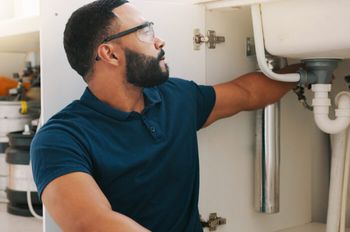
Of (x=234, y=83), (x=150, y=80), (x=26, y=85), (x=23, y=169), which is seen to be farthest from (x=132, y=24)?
(x=26, y=85)

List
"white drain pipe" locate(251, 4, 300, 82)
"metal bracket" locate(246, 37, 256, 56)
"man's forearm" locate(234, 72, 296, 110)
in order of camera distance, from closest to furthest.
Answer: "white drain pipe" locate(251, 4, 300, 82)
"man's forearm" locate(234, 72, 296, 110)
"metal bracket" locate(246, 37, 256, 56)

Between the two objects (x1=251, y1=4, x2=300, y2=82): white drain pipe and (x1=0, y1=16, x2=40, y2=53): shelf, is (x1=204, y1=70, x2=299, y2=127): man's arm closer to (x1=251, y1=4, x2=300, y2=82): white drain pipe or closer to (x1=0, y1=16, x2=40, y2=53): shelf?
(x1=251, y1=4, x2=300, y2=82): white drain pipe

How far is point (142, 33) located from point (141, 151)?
0.24m

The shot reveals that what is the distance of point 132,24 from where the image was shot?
44.6 inches

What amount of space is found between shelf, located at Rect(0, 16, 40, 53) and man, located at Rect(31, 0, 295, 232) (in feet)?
0.82

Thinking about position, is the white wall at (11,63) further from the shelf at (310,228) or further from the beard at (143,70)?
the shelf at (310,228)

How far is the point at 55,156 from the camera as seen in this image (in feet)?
3.18

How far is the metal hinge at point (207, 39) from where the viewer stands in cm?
131

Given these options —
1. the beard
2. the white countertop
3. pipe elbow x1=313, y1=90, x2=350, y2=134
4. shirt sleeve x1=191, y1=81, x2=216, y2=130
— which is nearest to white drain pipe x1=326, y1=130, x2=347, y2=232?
pipe elbow x1=313, y1=90, x2=350, y2=134

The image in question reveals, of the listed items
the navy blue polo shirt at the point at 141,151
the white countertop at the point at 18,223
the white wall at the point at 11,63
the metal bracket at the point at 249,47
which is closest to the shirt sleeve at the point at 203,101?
the navy blue polo shirt at the point at 141,151

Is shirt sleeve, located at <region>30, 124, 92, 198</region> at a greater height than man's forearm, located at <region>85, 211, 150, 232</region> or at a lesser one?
greater

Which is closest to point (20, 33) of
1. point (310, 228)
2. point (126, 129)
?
point (126, 129)

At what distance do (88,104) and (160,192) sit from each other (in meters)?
0.24

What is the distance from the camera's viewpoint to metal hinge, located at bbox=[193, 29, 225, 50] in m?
1.31
